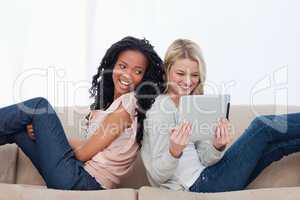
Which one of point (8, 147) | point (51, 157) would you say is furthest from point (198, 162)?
point (8, 147)

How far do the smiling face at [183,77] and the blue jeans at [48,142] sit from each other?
42 cm

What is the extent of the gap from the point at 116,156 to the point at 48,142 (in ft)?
0.80

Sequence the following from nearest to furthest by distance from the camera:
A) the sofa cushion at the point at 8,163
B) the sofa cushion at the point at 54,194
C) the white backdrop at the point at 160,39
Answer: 1. the sofa cushion at the point at 54,194
2. the sofa cushion at the point at 8,163
3. the white backdrop at the point at 160,39

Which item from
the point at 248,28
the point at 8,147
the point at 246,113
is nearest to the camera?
the point at 8,147

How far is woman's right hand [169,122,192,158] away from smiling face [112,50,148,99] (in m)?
0.34

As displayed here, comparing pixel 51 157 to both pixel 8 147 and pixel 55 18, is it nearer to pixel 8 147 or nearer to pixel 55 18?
pixel 8 147

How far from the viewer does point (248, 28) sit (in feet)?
8.00

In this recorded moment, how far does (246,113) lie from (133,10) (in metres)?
0.88

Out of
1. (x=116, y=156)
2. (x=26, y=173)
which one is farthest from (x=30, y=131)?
(x=116, y=156)

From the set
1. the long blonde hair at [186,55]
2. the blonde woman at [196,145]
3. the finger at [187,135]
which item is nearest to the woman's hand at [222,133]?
the blonde woman at [196,145]

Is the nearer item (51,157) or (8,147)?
(51,157)

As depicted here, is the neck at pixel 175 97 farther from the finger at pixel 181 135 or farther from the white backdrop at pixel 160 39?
the white backdrop at pixel 160 39

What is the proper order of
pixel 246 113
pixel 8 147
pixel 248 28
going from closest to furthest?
pixel 8 147 < pixel 246 113 < pixel 248 28

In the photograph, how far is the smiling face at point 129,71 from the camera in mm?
1771
